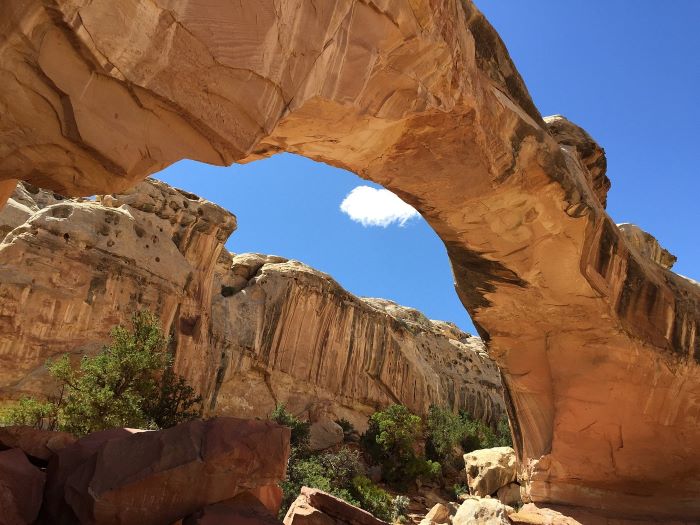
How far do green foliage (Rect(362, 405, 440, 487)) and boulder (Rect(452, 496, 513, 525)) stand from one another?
54.9 ft

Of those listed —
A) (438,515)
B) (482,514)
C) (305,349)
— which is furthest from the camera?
(305,349)

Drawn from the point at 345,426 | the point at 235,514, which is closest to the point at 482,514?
the point at 235,514

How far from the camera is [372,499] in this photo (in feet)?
57.4

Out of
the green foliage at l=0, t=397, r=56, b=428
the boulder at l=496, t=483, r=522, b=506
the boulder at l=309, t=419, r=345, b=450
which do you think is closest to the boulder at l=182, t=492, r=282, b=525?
the green foliage at l=0, t=397, r=56, b=428

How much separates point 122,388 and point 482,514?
966 centimetres

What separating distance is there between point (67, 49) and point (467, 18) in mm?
5320

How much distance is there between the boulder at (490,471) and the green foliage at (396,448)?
3055 millimetres

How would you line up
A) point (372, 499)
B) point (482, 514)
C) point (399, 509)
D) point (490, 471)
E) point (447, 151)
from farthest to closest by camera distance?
point (490, 471) → point (399, 509) → point (372, 499) → point (482, 514) → point (447, 151)

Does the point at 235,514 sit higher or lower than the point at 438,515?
higher

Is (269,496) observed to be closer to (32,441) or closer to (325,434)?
(32,441)

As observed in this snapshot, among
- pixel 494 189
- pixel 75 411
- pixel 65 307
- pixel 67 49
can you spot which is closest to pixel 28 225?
pixel 65 307

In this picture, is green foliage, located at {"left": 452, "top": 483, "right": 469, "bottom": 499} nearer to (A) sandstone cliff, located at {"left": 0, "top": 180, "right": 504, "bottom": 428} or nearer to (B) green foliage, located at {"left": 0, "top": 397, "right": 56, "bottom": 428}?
(A) sandstone cliff, located at {"left": 0, "top": 180, "right": 504, "bottom": 428}

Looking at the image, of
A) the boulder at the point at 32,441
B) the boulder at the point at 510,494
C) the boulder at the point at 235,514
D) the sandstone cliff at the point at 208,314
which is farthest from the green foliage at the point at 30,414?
the boulder at the point at 510,494

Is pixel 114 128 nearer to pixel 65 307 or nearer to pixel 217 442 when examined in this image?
pixel 217 442
